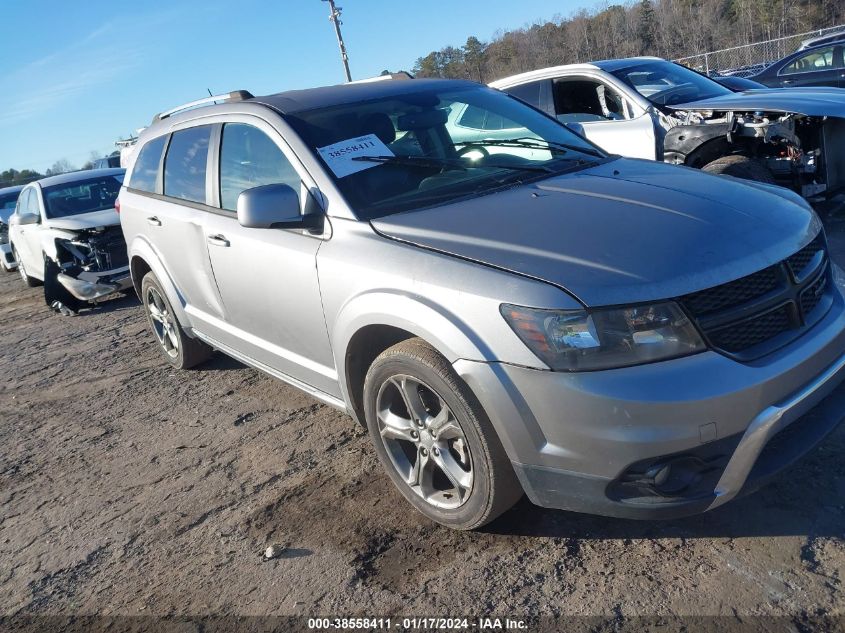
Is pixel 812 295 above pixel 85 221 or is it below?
below

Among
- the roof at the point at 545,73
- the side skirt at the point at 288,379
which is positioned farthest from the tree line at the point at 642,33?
the side skirt at the point at 288,379

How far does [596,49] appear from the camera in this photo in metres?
50.0

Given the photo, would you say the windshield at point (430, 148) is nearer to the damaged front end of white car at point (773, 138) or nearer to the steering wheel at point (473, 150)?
the steering wheel at point (473, 150)

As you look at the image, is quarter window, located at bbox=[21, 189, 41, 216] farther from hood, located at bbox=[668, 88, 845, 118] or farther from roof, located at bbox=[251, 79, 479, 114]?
hood, located at bbox=[668, 88, 845, 118]

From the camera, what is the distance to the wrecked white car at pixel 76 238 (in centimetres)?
874

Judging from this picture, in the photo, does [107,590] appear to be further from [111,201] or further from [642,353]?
[111,201]

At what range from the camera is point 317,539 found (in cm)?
317

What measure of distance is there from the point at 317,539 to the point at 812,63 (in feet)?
45.8

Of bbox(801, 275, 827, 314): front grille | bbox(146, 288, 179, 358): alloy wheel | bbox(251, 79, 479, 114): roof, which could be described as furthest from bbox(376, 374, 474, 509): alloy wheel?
bbox(146, 288, 179, 358): alloy wheel

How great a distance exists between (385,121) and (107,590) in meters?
2.56

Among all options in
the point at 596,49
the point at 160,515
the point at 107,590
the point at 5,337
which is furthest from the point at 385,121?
the point at 596,49

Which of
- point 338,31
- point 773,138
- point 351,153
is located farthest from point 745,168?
point 338,31

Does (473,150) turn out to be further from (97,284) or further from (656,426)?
(97,284)

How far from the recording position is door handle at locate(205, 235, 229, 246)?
13.1 ft
